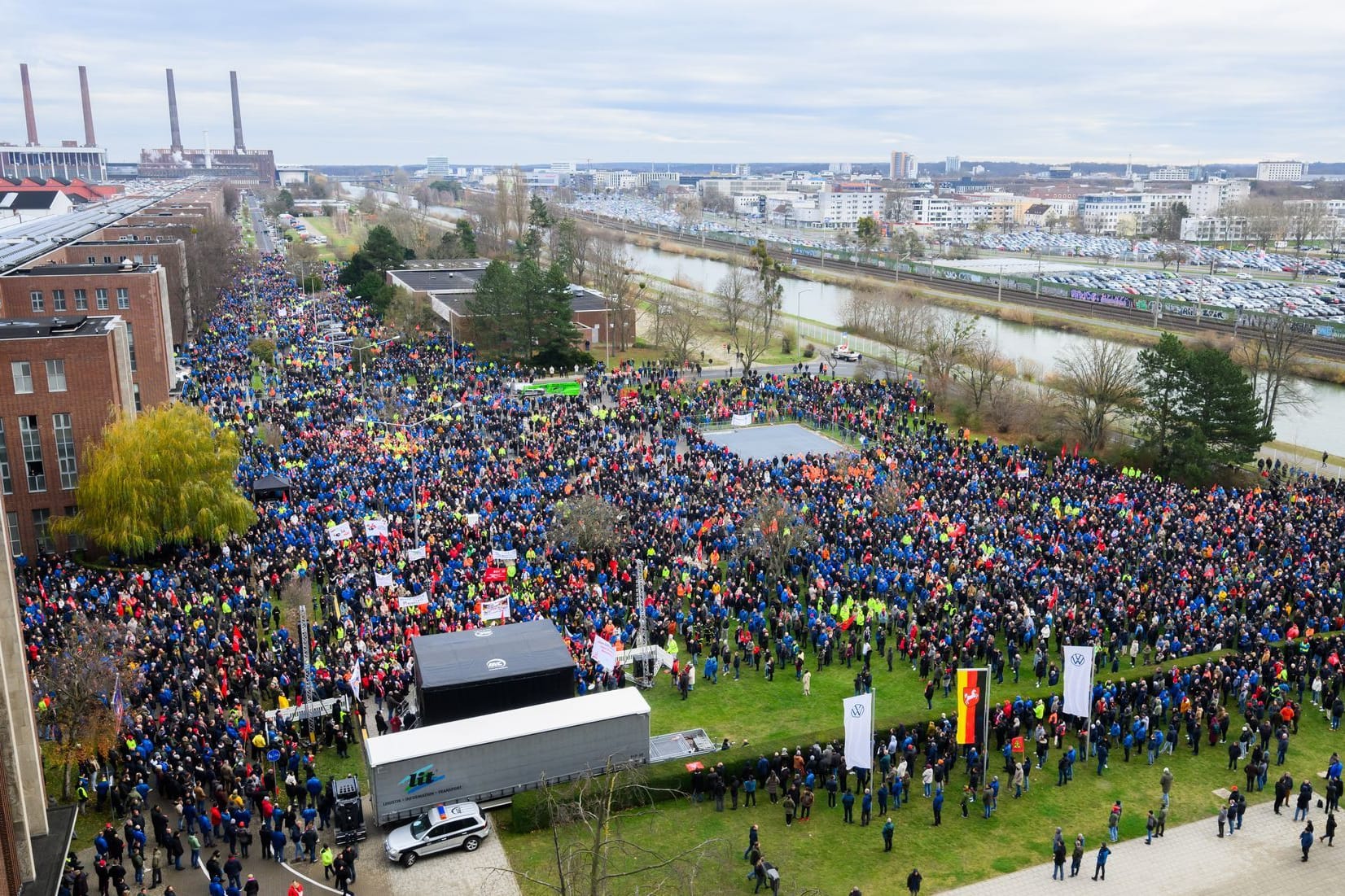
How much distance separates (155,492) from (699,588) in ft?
53.5

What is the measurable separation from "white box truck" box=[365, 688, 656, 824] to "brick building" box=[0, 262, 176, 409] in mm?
33228

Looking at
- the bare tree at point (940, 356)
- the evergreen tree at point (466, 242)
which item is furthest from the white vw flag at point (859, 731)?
the evergreen tree at point (466, 242)

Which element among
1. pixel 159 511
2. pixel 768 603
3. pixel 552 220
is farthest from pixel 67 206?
pixel 768 603

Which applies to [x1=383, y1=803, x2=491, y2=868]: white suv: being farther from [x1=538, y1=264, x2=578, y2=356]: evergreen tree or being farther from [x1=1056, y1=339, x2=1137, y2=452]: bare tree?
[x1=538, y1=264, x2=578, y2=356]: evergreen tree

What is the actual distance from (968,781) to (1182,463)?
2420 centimetres

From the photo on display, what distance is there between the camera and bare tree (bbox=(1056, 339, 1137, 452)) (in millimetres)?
43625

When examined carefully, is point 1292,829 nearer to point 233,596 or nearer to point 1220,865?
point 1220,865

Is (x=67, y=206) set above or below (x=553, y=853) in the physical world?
above

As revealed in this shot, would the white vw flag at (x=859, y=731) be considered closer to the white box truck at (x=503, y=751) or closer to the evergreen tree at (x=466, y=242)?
the white box truck at (x=503, y=751)

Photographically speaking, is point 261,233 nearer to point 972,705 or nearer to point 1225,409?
point 1225,409

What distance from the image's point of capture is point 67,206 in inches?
4919

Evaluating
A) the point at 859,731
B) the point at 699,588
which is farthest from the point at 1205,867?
the point at 699,588

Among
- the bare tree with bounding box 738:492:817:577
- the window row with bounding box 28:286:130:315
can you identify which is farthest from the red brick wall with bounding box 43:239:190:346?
the bare tree with bounding box 738:492:817:577

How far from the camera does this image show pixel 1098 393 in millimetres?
43938
